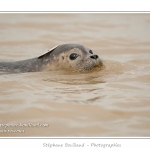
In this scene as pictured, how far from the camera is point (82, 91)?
586 centimetres

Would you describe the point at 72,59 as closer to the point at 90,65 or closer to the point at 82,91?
the point at 90,65

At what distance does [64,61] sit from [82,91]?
1.22m

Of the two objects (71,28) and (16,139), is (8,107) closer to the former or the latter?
(16,139)

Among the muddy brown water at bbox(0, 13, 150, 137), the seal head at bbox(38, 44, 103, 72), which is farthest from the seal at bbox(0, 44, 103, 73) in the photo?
the muddy brown water at bbox(0, 13, 150, 137)

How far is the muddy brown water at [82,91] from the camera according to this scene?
4.75 metres

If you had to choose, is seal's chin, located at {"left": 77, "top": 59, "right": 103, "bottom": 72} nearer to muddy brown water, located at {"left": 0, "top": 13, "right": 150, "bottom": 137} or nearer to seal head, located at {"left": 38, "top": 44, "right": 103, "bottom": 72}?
seal head, located at {"left": 38, "top": 44, "right": 103, "bottom": 72}

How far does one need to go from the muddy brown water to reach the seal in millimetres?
184

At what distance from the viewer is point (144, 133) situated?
4641 millimetres

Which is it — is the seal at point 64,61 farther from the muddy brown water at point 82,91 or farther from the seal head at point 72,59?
the muddy brown water at point 82,91

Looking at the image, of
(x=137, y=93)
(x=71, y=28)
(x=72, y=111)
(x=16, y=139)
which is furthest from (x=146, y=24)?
(x=16, y=139)

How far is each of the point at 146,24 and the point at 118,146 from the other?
6399mm

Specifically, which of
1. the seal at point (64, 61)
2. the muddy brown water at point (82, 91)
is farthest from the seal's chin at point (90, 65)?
the muddy brown water at point (82, 91)

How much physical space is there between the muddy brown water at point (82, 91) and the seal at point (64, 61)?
18cm

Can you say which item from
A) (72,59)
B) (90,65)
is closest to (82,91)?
(90,65)
